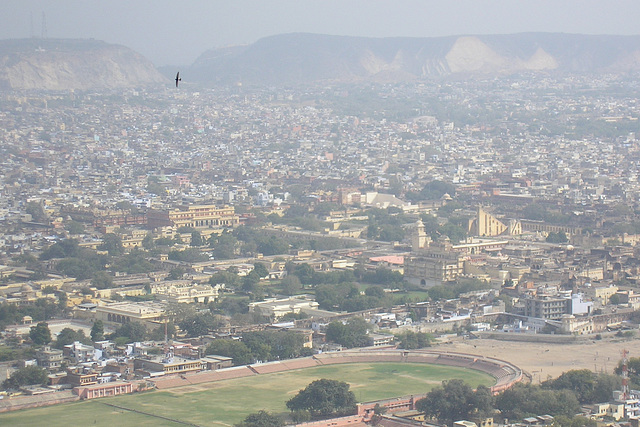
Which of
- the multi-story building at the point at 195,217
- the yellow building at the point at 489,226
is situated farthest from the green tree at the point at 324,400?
the multi-story building at the point at 195,217

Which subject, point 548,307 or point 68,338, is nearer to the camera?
point 68,338

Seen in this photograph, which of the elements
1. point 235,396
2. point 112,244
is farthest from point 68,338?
point 112,244

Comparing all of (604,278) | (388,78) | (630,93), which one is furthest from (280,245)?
(388,78)

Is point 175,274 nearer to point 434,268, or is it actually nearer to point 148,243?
point 434,268

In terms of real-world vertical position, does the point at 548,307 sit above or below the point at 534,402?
above

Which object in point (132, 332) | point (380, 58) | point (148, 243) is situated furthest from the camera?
point (380, 58)

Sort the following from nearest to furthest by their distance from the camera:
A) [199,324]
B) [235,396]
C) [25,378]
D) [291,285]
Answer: [235,396] → [25,378] → [199,324] → [291,285]

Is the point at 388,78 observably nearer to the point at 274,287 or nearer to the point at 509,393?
the point at 274,287
